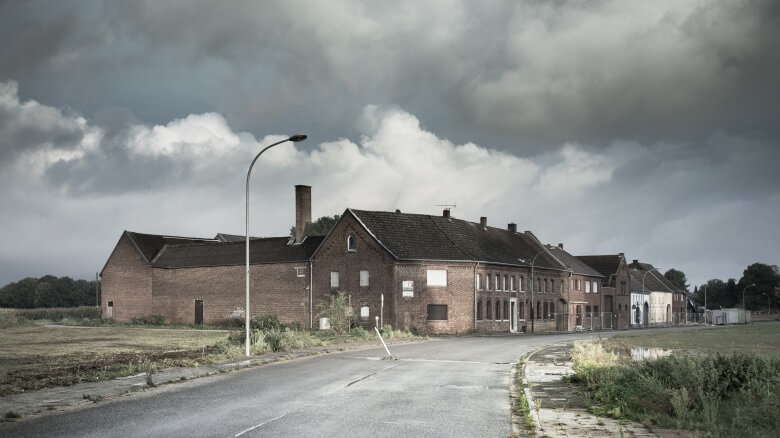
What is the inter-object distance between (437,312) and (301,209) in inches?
667

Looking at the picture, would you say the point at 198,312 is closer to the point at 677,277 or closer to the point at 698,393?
the point at 698,393

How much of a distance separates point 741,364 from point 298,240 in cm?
5254

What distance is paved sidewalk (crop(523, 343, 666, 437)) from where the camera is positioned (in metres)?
11.6

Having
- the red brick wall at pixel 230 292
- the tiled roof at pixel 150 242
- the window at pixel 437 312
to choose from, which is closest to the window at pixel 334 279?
the red brick wall at pixel 230 292

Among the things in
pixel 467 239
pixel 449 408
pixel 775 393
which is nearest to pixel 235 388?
pixel 449 408

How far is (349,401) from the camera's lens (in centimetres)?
1498

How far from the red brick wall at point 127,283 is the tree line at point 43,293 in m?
68.4

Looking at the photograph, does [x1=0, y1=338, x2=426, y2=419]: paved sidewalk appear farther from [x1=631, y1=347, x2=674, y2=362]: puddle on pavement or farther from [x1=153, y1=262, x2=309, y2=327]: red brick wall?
[x1=153, y1=262, x2=309, y2=327]: red brick wall

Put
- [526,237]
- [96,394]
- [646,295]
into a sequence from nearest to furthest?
[96,394] → [526,237] → [646,295]

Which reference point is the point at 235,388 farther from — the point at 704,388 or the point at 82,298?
the point at 82,298

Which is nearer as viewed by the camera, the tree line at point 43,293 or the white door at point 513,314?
the white door at point 513,314

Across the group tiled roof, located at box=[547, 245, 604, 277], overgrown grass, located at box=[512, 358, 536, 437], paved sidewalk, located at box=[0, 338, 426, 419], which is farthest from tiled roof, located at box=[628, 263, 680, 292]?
overgrown grass, located at box=[512, 358, 536, 437]

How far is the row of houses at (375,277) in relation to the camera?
56.2 m

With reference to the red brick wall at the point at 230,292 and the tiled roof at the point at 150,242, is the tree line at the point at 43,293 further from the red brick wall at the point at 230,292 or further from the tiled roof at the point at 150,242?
the red brick wall at the point at 230,292
